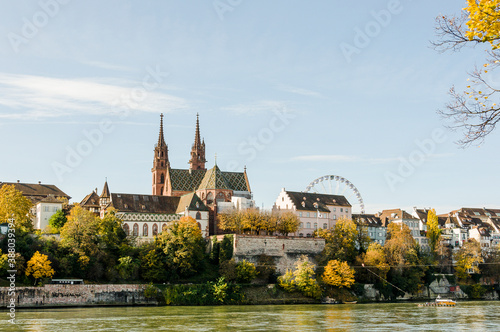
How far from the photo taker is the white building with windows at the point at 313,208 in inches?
3691

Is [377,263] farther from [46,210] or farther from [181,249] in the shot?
[46,210]

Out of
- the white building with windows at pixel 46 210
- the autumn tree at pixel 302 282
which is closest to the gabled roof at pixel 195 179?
the white building with windows at pixel 46 210

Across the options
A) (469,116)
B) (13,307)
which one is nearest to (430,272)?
(13,307)

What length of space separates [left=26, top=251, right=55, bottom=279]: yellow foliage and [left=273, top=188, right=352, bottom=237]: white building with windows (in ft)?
135

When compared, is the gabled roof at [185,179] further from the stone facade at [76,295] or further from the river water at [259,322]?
the river water at [259,322]

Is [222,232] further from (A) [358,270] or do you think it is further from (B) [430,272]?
(B) [430,272]

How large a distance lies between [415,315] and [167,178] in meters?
62.2

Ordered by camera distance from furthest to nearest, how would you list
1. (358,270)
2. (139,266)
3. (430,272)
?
(430,272) → (358,270) → (139,266)

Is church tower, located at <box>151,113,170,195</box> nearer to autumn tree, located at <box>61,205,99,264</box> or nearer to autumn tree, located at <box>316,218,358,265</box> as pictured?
autumn tree, located at <box>316,218,358,265</box>

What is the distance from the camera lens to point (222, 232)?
88.2 meters

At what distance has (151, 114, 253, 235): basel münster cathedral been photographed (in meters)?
92.5

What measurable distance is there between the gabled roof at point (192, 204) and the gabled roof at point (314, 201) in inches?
595

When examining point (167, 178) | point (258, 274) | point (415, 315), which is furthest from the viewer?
point (167, 178)

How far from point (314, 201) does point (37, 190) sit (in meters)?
50.9
